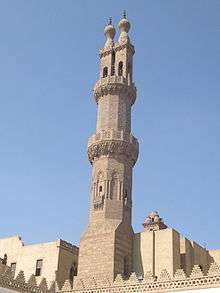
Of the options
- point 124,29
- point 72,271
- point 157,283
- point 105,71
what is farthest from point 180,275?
point 124,29

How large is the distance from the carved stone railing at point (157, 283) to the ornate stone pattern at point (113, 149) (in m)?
8.80

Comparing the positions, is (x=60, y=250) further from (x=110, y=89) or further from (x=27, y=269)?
(x=110, y=89)

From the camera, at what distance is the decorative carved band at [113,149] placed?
118 ft

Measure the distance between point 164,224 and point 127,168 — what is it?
9038 mm

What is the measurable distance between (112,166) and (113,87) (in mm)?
6309

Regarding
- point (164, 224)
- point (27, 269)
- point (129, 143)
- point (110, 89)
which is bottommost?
point (27, 269)

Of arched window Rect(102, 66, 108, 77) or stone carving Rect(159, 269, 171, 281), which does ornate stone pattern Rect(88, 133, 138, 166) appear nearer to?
arched window Rect(102, 66, 108, 77)

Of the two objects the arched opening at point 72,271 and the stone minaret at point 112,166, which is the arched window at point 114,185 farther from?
the arched opening at point 72,271

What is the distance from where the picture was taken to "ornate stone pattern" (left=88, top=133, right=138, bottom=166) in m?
35.9

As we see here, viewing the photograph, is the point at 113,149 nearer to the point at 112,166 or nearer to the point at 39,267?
the point at 112,166

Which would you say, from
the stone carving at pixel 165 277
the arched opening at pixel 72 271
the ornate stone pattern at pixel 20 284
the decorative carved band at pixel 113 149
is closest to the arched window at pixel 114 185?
the decorative carved band at pixel 113 149

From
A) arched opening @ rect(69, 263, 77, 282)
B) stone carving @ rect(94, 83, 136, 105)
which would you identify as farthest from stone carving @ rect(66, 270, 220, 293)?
stone carving @ rect(94, 83, 136, 105)

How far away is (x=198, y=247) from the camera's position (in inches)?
1412

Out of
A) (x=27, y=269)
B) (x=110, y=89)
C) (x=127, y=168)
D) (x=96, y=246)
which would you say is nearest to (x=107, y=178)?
(x=127, y=168)
